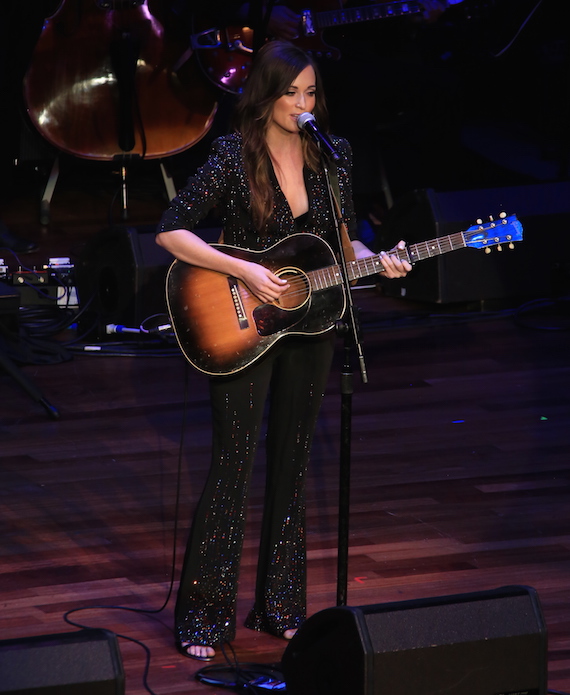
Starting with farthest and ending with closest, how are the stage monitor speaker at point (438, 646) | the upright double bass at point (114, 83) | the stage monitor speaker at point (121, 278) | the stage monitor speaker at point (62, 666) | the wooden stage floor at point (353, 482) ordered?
the upright double bass at point (114, 83) < the stage monitor speaker at point (121, 278) < the wooden stage floor at point (353, 482) < the stage monitor speaker at point (438, 646) < the stage monitor speaker at point (62, 666)

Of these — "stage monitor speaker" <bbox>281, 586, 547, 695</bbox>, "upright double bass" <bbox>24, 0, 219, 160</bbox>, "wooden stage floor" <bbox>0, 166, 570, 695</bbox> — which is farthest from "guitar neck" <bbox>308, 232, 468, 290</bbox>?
"upright double bass" <bbox>24, 0, 219, 160</bbox>

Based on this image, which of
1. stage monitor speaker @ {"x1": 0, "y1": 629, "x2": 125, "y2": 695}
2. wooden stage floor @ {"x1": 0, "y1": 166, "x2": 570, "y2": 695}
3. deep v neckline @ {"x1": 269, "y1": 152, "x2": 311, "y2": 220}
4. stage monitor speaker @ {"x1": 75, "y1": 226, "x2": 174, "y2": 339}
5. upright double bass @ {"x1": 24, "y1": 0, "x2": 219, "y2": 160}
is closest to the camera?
stage monitor speaker @ {"x1": 0, "y1": 629, "x2": 125, "y2": 695}

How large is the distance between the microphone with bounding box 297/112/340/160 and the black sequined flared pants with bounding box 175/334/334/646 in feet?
1.89

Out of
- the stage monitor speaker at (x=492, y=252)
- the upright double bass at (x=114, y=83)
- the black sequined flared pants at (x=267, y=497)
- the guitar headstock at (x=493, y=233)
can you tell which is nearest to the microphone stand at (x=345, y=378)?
the black sequined flared pants at (x=267, y=497)

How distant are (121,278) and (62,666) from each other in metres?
4.21

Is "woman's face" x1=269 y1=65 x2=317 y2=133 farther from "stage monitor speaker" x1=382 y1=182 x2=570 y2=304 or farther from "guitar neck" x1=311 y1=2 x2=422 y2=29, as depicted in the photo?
"guitar neck" x1=311 y1=2 x2=422 y2=29

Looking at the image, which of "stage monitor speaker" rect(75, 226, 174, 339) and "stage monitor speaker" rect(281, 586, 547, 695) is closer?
"stage monitor speaker" rect(281, 586, 547, 695)

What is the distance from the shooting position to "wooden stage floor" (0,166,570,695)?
11.6ft

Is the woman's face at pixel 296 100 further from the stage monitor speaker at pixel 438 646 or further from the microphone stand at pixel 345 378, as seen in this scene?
the stage monitor speaker at pixel 438 646

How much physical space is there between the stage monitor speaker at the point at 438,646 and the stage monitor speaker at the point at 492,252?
437 centimetres

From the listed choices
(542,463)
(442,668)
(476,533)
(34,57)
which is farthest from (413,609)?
(34,57)

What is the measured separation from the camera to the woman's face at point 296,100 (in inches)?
115

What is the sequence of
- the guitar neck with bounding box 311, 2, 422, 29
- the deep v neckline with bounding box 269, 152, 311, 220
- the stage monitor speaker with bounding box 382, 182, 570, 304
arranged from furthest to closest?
1. the guitar neck with bounding box 311, 2, 422, 29
2. the stage monitor speaker with bounding box 382, 182, 570, 304
3. the deep v neckline with bounding box 269, 152, 311, 220

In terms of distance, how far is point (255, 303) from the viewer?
310 cm
